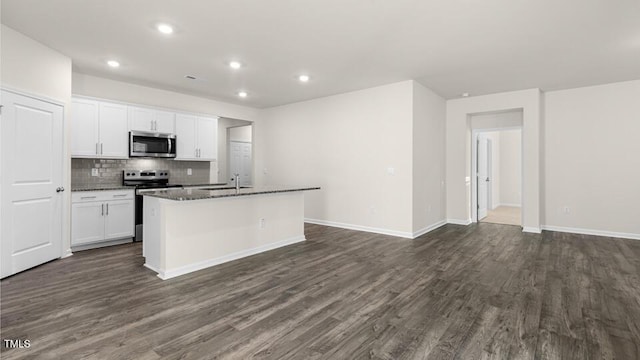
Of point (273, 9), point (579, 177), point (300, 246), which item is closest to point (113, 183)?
point (300, 246)

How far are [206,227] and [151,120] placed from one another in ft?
9.21

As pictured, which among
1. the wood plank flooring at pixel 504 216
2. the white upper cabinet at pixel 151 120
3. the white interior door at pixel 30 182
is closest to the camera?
the white interior door at pixel 30 182

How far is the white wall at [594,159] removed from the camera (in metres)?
5.30

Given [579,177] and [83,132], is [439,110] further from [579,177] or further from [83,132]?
[83,132]

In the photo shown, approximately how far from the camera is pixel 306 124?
6.77m

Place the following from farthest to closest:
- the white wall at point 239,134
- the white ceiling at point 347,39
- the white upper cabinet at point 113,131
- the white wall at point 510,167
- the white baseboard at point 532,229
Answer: the white wall at point 510,167 → the white wall at point 239,134 → the white baseboard at point 532,229 → the white upper cabinet at point 113,131 → the white ceiling at point 347,39

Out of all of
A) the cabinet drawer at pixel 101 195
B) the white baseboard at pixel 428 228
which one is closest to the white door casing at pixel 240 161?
the cabinet drawer at pixel 101 195

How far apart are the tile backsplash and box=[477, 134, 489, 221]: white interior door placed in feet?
20.0

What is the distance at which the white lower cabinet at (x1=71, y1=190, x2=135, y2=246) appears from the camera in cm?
443

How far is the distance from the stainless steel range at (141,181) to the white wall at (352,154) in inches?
96.1

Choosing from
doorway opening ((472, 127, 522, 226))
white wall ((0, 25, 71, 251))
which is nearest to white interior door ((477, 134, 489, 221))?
doorway opening ((472, 127, 522, 226))

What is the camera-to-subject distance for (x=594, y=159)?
5574 millimetres

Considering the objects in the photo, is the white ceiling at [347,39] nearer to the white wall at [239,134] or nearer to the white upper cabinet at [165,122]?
the white upper cabinet at [165,122]

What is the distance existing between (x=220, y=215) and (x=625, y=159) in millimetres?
6663
